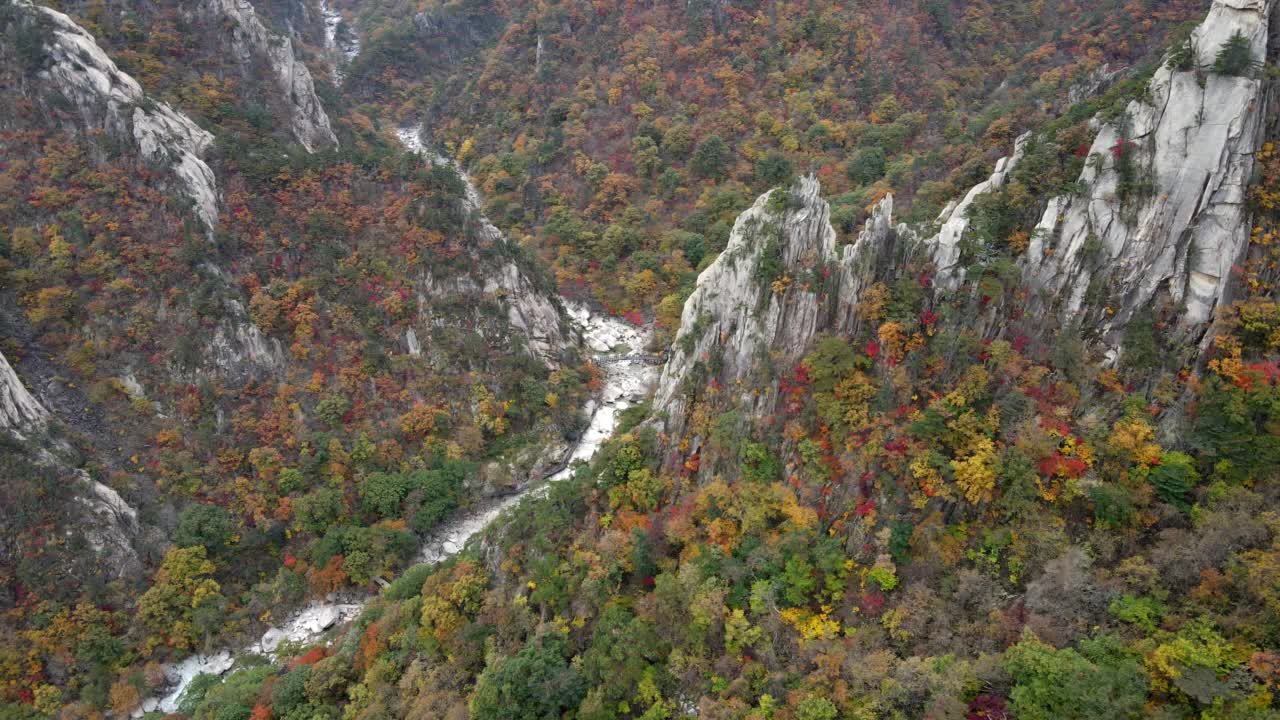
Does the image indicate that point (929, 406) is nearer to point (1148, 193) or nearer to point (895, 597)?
point (895, 597)

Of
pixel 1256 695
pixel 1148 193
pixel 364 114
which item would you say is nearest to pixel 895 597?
pixel 1256 695

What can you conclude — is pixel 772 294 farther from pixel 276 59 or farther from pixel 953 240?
pixel 276 59

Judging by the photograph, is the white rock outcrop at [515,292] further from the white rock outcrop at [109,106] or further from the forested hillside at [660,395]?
the white rock outcrop at [109,106]

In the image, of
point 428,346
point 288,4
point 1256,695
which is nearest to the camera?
point 1256,695

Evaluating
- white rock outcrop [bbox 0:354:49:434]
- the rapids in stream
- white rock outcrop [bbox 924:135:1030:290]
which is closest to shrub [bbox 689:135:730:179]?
the rapids in stream

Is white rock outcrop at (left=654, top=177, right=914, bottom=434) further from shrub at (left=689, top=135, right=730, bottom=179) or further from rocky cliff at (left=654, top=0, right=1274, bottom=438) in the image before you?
shrub at (left=689, top=135, right=730, bottom=179)

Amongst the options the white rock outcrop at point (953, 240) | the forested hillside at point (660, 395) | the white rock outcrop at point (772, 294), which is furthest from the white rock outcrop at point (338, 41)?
the white rock outcrop at point (953, 240)

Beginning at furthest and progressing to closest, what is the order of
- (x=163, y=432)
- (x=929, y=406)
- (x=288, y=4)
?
(x=288, y=4), (x=163, y=432), (x=929, y=406)
